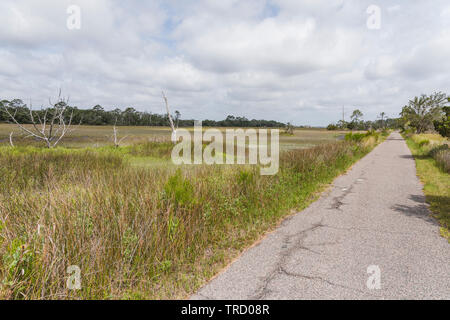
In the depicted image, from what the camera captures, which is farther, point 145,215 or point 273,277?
point 145,215

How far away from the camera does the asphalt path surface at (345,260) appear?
2656mm

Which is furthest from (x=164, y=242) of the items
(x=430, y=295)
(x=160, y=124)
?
(x=160, y=124)

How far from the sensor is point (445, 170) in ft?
35.0

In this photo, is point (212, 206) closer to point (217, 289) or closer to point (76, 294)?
point (217, 289)

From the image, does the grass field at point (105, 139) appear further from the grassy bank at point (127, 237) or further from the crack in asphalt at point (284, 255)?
the crack in asphalt at point (284, 255)

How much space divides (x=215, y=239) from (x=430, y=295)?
9.65 feet

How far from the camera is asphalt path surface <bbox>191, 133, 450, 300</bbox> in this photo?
105 inches

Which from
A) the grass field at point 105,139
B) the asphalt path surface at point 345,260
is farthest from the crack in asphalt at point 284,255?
the grass field at point 105,139

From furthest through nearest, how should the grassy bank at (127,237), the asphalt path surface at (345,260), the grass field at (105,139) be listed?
the grass field at (105,139)
the asphalt path surface at (345,260)
the grassy bank at (127,237)

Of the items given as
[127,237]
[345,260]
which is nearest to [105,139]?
[127,237]

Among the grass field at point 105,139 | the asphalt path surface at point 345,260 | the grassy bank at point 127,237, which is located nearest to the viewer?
the grassy bank at point 127,237

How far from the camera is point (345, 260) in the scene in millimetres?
3350
